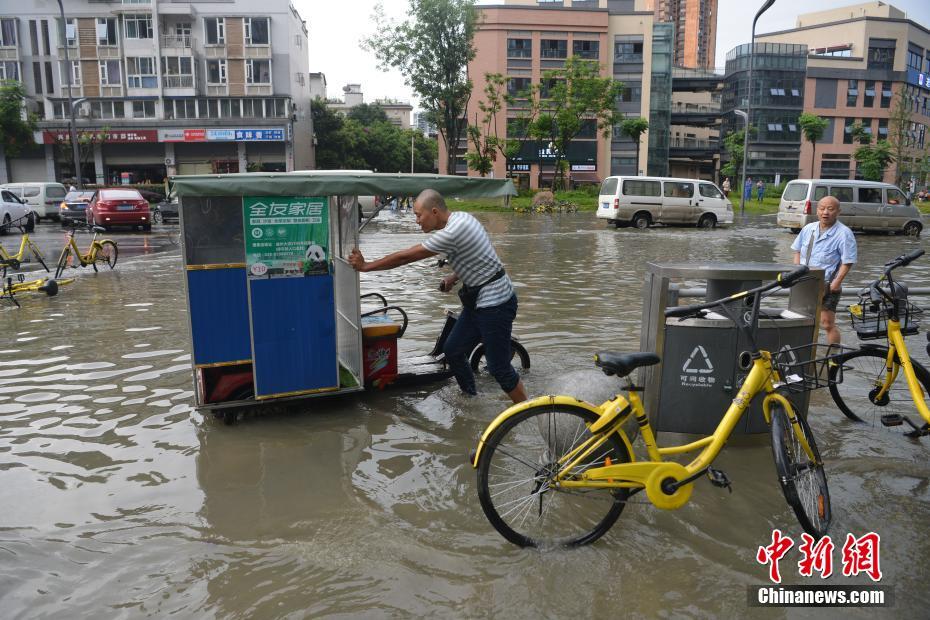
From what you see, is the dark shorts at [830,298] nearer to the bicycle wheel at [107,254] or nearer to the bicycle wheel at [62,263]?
the bicycle wheel at [62,263]

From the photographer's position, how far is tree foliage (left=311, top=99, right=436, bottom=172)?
65.2m

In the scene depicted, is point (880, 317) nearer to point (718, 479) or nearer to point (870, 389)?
point (870, 389)

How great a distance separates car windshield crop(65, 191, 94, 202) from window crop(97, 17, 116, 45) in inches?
1168

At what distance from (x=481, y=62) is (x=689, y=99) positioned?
3880cm

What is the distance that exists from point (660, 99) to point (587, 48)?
867cm

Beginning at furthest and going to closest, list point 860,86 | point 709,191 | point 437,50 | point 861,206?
point 860,86, point 437,50, point 709,191, point 861,206

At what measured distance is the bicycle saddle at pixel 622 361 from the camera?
11.8ft

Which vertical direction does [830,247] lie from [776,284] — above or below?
below

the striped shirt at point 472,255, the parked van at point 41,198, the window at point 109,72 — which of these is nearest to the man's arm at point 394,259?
the striped shirt at point 472,255

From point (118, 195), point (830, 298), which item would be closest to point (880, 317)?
point (830, 298)

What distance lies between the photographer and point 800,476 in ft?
12.3

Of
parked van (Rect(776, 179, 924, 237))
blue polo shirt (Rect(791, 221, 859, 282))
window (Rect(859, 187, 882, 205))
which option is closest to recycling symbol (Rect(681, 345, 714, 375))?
blue polo shirt (Rect(791, 221, 859, 282))

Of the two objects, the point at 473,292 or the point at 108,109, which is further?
the point at 108,109

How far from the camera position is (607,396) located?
4.70m
